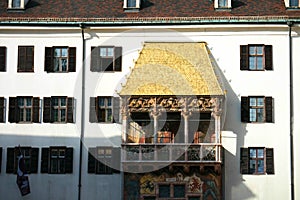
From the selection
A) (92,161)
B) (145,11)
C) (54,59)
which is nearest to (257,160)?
(92,161)

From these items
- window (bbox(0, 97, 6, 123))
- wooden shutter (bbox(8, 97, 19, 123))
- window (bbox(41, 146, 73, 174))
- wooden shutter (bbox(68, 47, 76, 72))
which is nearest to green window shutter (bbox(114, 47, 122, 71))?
wooden shutter (bbox(68, 47, 76, 72))

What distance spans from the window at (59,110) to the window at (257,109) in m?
9.88

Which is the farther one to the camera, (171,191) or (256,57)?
→ (256,57)

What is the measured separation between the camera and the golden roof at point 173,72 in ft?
128

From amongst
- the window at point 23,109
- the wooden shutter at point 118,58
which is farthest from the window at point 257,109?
the window at point 23,109

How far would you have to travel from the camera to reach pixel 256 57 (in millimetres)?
40375

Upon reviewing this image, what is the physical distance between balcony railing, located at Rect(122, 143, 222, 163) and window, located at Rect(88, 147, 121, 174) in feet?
4.84

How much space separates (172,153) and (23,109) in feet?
30.7

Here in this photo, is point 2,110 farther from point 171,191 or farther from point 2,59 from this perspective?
point 171,191

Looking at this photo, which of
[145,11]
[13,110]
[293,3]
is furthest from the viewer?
[145,11]

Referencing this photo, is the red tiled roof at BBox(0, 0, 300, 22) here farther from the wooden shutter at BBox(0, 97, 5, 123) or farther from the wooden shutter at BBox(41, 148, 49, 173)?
the wooden shutter at BBox(41, 148, 49, 173)

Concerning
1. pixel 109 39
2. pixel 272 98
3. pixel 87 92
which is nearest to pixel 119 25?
pixel 109 39

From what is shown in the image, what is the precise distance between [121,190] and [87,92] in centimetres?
603

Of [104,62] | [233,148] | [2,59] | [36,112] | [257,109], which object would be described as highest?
[2,59]
